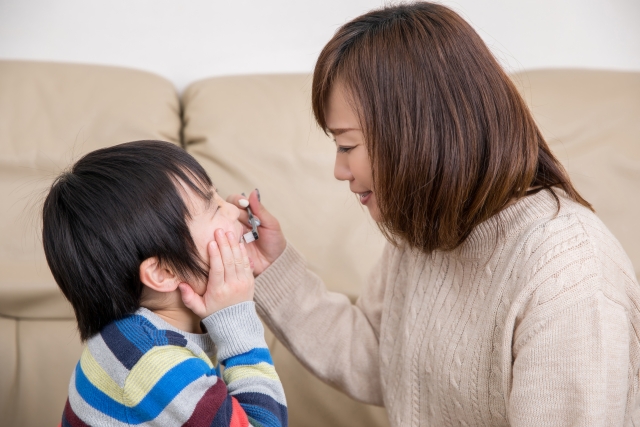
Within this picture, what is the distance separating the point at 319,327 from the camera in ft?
4.02

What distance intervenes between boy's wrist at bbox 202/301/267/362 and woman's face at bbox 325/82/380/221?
0.89ft

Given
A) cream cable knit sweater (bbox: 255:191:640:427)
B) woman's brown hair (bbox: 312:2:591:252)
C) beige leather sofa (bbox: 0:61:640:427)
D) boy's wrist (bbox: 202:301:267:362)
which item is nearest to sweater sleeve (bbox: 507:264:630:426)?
cream cable knit sweater (bbox: 255:191:640:427)

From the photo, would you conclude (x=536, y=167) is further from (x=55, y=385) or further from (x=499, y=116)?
(x=55, y=385)

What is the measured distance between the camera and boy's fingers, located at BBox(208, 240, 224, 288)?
0.95 m

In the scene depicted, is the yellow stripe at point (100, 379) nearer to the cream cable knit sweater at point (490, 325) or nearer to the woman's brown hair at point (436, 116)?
the cream cable knit sweater at point (490, 325)

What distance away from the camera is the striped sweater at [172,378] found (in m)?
0.85

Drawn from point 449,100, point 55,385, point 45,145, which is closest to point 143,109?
point 45,145

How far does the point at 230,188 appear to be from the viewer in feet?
4.98

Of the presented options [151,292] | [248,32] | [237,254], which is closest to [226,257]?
[237,254]

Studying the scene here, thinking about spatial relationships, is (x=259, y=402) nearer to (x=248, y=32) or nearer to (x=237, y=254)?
(x=237, y=254)

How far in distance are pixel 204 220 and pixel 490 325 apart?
0.48m

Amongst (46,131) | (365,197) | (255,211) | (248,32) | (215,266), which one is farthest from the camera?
(248,32)

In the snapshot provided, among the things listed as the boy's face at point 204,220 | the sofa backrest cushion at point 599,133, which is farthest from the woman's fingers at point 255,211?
the sofa backrest cushion at point 599,133

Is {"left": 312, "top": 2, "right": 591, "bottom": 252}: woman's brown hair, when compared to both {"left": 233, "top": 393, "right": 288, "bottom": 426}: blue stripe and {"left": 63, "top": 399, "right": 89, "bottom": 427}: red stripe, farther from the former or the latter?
{"left": 63, "top": 399, "right": 89, "bottom": 427}: red stripe
